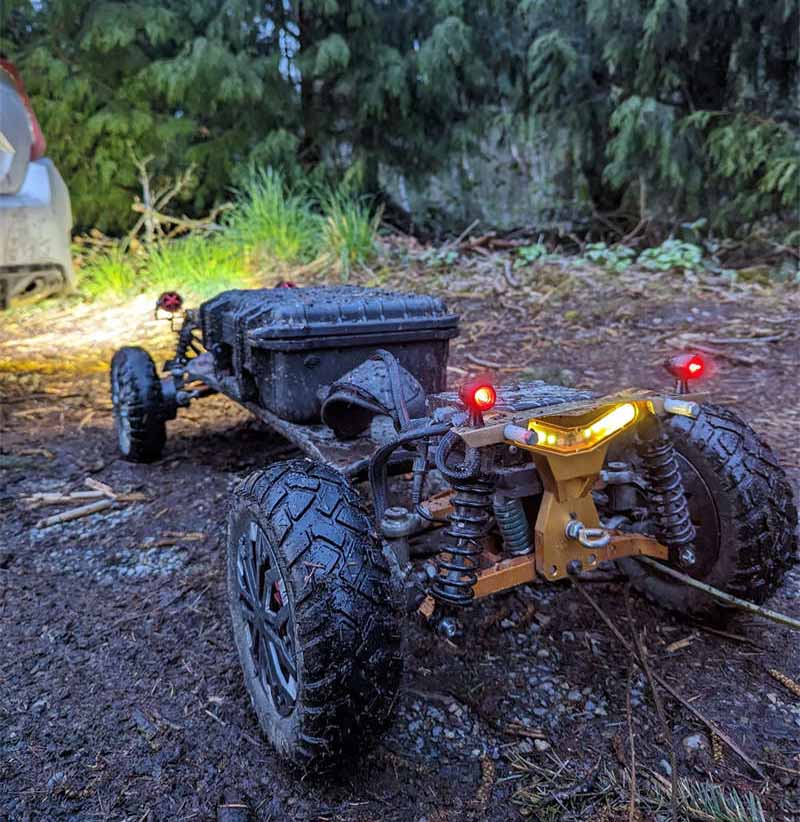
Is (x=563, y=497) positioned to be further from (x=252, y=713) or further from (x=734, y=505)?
(x=252, y=713)

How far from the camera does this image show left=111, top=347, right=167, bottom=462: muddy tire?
389 cm

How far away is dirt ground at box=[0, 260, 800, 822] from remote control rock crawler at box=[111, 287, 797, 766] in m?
0.16

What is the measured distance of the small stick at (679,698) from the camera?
6.56 ft

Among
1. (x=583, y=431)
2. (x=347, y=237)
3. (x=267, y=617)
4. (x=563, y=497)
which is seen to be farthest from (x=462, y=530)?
(x=347, y=237)

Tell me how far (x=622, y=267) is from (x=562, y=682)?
17.8 feet

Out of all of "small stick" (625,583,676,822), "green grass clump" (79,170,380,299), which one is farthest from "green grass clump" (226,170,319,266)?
"small stick" (625,583,676,822)

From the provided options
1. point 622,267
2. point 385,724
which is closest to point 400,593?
point 385,724

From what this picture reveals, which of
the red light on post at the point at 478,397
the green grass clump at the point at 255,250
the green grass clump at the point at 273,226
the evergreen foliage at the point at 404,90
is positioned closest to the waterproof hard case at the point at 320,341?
the red light on post at the point at 478,397

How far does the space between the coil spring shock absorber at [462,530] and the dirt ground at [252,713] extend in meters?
0.45

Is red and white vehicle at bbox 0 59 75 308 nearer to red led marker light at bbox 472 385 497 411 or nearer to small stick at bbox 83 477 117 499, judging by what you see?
small stick at bbox 83 477 117 499

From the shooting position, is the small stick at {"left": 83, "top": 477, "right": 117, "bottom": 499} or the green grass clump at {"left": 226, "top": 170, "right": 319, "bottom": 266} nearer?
the small stick at {"left": 83, "top": 477, "right": 117, "bottom": 499}

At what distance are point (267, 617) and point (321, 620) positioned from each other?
335 millimetres

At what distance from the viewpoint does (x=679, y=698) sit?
221cm

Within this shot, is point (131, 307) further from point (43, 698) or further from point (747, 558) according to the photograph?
point (747, 558)
